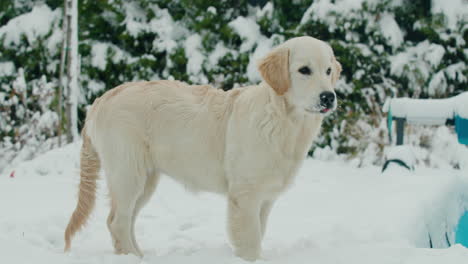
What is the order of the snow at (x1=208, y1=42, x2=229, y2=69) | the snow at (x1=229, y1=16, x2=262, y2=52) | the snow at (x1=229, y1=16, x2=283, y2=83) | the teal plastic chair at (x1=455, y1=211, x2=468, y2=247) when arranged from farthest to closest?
1. the snow at (x1=208, y1=42, x2=229, y2=69)
2. the snow at (x1=229, y1=16, x2=262, y2=52)
3. the snow at (x1=229, y1=16, x2=283, y2=83)
4. the teal plastic chair at (x1=455, y1=211, x2=468, y2=247)

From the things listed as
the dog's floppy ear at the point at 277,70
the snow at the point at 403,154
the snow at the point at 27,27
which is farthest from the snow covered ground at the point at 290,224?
the snow at the point at 27,27

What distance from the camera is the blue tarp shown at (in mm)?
4038

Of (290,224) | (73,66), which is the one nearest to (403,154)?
(290,224)

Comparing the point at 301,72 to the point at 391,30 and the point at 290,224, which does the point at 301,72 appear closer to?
the point at 290,224

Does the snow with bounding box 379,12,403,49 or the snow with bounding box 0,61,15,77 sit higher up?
the snow with bounding box 379,12,403,49

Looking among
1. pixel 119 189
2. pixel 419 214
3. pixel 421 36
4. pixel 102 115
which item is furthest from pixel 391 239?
pixel 421 36

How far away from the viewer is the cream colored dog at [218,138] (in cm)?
282

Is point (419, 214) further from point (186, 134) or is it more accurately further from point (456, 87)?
point (456, 87)

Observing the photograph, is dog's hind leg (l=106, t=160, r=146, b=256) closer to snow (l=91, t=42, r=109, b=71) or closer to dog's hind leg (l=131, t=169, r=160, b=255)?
dog's hind leg (l=131, t=169, r=160, b=255)

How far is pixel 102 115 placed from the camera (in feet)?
10.7

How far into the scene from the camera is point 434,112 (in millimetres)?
4633

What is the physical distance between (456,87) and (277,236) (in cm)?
564

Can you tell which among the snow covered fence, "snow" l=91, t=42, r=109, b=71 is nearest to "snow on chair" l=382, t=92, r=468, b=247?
the snow covered fence

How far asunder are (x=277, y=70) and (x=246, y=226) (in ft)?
3.17
